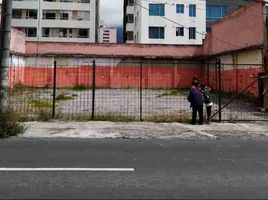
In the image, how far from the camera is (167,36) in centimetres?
6141

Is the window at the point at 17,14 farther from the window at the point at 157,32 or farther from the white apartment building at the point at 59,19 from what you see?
the window at the point at 157,32

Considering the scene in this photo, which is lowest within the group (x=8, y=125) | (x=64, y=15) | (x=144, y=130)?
(x=144, y=130)

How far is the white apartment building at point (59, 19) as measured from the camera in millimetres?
70250

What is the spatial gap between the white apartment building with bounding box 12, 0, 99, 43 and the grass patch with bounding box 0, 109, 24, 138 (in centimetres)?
5804

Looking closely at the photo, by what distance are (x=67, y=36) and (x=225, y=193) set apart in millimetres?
67181

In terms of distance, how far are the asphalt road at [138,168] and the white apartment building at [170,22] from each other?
49639mm

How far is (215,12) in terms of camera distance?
2707 inches

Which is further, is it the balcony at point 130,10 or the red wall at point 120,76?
the balcony at point 130,10

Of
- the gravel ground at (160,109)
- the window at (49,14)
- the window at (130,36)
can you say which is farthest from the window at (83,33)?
the gravel ground at (160,109)

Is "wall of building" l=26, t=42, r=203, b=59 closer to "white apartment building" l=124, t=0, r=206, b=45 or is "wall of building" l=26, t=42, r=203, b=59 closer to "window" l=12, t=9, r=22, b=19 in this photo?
"white apartment building" l=124, t=0, r=206, b=45

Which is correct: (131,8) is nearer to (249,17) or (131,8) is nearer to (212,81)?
(212,81)

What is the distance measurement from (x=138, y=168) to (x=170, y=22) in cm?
5457

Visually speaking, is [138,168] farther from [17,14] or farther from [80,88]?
[17,14]

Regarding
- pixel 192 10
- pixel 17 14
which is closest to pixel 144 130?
pixel 192 10
